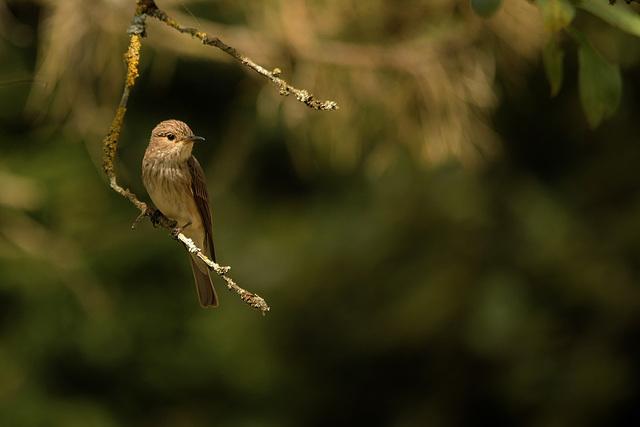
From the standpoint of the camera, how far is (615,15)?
1.52 meters

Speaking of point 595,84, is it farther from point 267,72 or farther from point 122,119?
point 122,119

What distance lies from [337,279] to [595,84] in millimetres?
7202

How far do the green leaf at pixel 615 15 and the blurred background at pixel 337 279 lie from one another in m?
4.45

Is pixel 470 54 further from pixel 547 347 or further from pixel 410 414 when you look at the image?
pixel 410 414

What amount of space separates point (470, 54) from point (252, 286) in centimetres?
491

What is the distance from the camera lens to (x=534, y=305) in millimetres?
7762

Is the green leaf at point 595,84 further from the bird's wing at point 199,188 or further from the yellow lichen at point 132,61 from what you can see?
the bird's wing at point 199,188

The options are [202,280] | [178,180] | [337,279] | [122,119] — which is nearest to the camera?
[122,119]

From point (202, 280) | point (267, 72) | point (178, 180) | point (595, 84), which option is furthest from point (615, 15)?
point (202, 280)

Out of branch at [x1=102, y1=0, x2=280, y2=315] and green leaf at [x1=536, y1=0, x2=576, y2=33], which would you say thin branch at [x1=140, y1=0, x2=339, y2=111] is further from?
green leaf at [x1=536, y1=0, x2=576, y2=33]

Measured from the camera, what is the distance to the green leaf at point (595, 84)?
1543 millimetres

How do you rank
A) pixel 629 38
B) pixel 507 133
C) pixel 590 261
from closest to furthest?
pixel 629 38, pixel 590 261, pixel 507 133

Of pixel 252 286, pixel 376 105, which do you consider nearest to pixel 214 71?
pixel 252 286

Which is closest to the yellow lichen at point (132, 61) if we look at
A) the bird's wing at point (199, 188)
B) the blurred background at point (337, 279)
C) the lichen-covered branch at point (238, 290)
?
the lichen-covered branch at point (238, 290)
